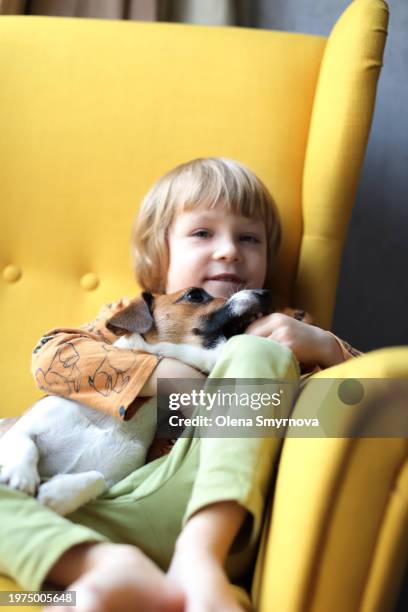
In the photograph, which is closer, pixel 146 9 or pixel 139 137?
pixel 139 137

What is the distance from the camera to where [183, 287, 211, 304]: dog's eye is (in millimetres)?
1085

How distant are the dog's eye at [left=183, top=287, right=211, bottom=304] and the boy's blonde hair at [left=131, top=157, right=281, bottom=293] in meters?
0.17

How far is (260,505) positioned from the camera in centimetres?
76

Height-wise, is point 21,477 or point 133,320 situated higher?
point 133,320

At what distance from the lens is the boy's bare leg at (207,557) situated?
651 millimetres

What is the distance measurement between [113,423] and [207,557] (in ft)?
1.08

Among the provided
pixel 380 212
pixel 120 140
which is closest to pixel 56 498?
pixel 120 140

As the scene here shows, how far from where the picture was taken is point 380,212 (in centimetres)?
175

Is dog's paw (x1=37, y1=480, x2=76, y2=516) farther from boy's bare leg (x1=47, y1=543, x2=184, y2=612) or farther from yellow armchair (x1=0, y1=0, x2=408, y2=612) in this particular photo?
yellow armchair (x1=0, y1=0, x2=408, y2=612)

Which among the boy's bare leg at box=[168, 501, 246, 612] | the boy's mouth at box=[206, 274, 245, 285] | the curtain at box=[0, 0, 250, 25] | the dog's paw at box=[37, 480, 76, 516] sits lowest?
A: the dog's paw at box=[37, 480, 76, 516]

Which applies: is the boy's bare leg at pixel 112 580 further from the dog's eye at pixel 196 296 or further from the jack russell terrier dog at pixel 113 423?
the dog's eye at pixel 196 296

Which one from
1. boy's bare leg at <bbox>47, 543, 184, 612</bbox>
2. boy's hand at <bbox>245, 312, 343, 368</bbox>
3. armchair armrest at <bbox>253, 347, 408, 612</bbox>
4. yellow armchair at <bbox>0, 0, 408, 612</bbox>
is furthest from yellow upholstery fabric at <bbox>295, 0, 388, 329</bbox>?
boy's bare leg at <bbox>47, 543, 184, 612</bbox>

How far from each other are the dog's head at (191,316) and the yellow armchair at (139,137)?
0.83ft

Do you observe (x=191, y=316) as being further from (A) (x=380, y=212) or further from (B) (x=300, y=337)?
(A) (x=380, y=212)
